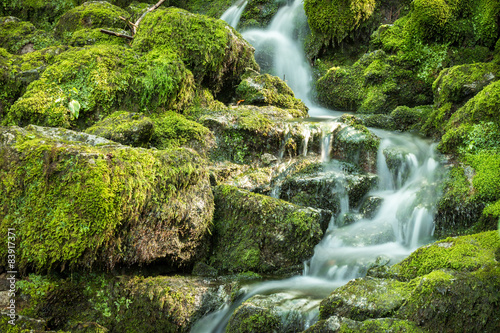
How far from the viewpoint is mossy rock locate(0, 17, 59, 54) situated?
32.3 ft

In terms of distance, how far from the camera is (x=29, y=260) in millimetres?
3875

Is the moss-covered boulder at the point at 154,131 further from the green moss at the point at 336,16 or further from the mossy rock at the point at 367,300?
the green moss at the point at 336,16

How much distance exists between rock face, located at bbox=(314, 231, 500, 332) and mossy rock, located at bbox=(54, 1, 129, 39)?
9.28m

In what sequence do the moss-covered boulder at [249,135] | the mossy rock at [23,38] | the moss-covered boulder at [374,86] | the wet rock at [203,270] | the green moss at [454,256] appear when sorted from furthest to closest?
the moss-covered boulder at [374,86]
the mossy rock at [23,38]
the moss-covered boulder at [249,135]
the wet rock at [203,270]
the green moss at [454,256]

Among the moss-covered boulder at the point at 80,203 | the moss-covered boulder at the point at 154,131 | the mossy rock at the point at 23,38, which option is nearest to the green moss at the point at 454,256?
the moss-covered boulder at the point at 80,203

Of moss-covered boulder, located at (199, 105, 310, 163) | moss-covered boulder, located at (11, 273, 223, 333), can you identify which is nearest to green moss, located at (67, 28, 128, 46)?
moss-covered boulder, located at (199, 105, 310, 163)

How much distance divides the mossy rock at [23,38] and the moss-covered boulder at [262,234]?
7.51 metres

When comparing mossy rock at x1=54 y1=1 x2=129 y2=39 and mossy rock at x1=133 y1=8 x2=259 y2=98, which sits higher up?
mossy rock at x1=54 y1=1 x2=129 y2=39

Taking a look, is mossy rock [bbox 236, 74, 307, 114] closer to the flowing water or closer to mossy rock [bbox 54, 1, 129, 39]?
the flowing water

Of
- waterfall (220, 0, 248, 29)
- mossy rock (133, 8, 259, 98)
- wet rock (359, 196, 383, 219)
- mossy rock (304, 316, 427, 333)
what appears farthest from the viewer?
waterfall (220, 0, 248, 29)

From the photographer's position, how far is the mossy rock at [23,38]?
9.86m

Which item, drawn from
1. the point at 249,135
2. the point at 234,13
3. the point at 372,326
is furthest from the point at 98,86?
the point at 234,13

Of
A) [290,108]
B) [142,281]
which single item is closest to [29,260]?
[142,281]

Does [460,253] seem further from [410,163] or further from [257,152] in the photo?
[257,152]
